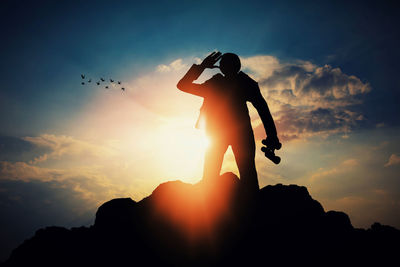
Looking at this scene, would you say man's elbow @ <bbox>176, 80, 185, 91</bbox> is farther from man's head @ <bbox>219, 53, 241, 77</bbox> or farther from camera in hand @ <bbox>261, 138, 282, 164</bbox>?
camera in hand @ <bbox>261, 138, 282, 164</bbox>

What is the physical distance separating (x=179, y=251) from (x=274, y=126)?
3697mm

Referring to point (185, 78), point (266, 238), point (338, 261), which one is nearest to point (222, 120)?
point (185, 78)

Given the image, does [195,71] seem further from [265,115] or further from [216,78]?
[265,115]

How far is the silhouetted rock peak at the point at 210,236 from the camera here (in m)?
4.94

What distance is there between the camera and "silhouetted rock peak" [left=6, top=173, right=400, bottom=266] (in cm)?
494

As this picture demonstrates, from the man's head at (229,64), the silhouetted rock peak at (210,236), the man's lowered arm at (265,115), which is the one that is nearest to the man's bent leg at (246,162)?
the silhouetted rock peak at (210,236)

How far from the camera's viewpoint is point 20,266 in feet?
16.7

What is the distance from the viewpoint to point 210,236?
5.16 meters

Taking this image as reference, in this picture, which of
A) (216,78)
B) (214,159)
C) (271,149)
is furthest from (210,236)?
(216,78)

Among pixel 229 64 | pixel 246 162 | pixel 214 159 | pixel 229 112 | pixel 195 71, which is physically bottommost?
pixel 246 162

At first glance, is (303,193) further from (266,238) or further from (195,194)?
(195,194)

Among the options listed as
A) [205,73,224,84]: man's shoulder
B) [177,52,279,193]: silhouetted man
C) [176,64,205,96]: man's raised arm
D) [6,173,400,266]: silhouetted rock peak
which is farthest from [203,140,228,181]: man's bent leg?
[205,73,224,84]: man's shoulder

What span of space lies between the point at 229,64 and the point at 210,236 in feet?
13.3

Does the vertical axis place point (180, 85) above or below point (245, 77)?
below
